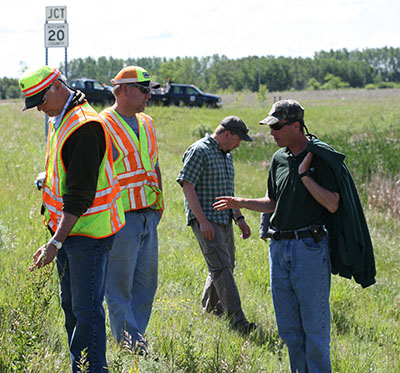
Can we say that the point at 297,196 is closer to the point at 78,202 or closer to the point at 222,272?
the point at 78,202

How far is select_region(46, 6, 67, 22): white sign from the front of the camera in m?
11.5

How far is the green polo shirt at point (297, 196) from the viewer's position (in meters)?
3.91

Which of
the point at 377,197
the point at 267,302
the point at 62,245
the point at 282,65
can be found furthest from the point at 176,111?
the point at 282,65

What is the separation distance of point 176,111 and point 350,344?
32165 mm

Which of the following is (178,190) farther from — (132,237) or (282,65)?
(282,65)

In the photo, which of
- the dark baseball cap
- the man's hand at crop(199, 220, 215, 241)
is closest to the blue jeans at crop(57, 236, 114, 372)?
the man's hand at crop(199, 220, 215, 241)

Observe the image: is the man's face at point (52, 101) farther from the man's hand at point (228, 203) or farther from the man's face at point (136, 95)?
the man's hand at point (228, 203)

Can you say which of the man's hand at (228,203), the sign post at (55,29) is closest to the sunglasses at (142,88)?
the man's hand at (228,203)

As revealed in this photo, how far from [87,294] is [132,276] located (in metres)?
1.04

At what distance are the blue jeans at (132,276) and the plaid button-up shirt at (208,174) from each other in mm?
948

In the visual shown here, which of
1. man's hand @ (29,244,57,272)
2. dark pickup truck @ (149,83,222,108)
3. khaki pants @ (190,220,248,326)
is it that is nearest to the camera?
man's hand @ (29,244,57,272)

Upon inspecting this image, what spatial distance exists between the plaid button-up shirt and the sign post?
6903mm

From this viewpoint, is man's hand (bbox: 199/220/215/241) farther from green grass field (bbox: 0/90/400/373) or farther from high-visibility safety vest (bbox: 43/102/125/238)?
high-visibility safety vest (bbox: 43/102/125/238)

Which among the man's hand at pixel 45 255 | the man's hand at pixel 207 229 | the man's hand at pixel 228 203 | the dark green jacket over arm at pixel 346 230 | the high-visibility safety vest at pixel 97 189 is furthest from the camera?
the man's hand at pixel 207 229
